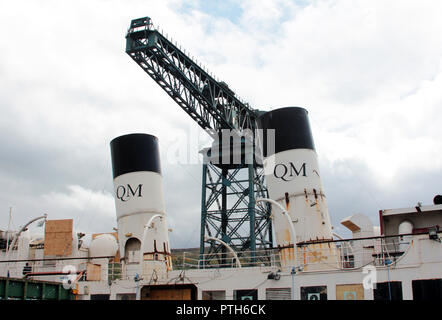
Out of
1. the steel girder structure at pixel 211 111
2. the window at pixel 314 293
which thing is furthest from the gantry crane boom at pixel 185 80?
the window at pixel 314 293

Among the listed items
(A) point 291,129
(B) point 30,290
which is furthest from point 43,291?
(A) point 291,129

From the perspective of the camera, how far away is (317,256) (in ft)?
57.0

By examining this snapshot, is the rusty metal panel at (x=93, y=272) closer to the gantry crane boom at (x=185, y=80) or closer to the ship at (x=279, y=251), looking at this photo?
the ship at (x=279, y=251)

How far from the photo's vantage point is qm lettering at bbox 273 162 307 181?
19.0 m

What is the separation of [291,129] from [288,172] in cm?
183

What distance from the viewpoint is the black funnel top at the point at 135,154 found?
22.4m

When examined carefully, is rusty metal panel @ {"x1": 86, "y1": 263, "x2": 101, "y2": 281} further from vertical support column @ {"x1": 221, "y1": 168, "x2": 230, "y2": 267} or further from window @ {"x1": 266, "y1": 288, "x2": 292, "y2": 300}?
vertical support column @ {"x1": 221, "y1": 168, "x2": 230, "y2": 267}

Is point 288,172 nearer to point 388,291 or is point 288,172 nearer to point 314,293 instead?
point 314,293

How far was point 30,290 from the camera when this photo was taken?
677 inches

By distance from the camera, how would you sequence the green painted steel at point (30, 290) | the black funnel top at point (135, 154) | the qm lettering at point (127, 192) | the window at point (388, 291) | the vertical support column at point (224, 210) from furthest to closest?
the vertical support column at point (224, 210) → the black funnel top at point (135, 154) → the qm lettering at point (127, 192) → the green painted steel at point (30, 290) → the window at point (388, 291)

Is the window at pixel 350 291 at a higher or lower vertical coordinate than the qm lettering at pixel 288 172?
lower
